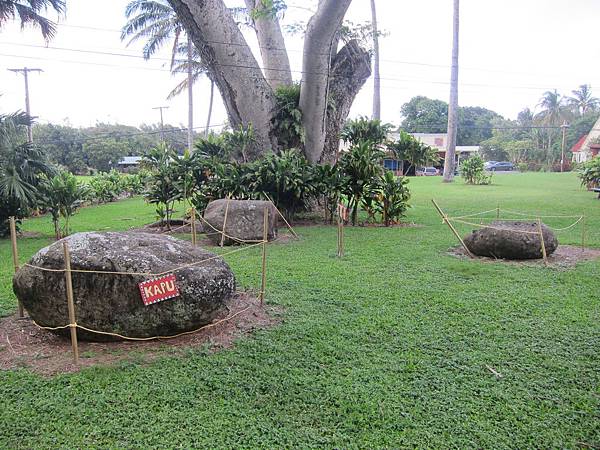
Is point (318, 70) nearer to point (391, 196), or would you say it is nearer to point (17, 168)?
point (391, 196)

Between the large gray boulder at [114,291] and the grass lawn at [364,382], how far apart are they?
398mm

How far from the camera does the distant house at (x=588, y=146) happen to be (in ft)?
124

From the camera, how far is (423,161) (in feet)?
39.5

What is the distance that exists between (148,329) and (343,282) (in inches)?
100

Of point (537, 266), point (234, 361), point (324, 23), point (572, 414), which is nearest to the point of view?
point (572, 414)

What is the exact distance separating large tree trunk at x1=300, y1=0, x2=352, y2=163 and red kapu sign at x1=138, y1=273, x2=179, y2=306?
623cm

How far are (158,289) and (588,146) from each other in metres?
44.3

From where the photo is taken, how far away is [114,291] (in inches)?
140

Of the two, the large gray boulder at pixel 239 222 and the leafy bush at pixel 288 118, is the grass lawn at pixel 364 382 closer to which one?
the large gray boulder at pixel 239 222

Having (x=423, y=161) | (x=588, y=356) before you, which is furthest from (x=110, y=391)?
(x=423, y=161)

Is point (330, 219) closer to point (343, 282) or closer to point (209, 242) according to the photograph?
point (209, 242)

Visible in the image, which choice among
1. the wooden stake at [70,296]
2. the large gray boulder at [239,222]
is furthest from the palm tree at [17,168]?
the wooden stake at [70,296]

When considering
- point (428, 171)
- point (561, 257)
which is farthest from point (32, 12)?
point (428, 171)

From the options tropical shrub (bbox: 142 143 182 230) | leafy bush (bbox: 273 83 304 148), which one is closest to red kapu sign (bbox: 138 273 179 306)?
tropical shrub (bbox: 142 143 182 230)
